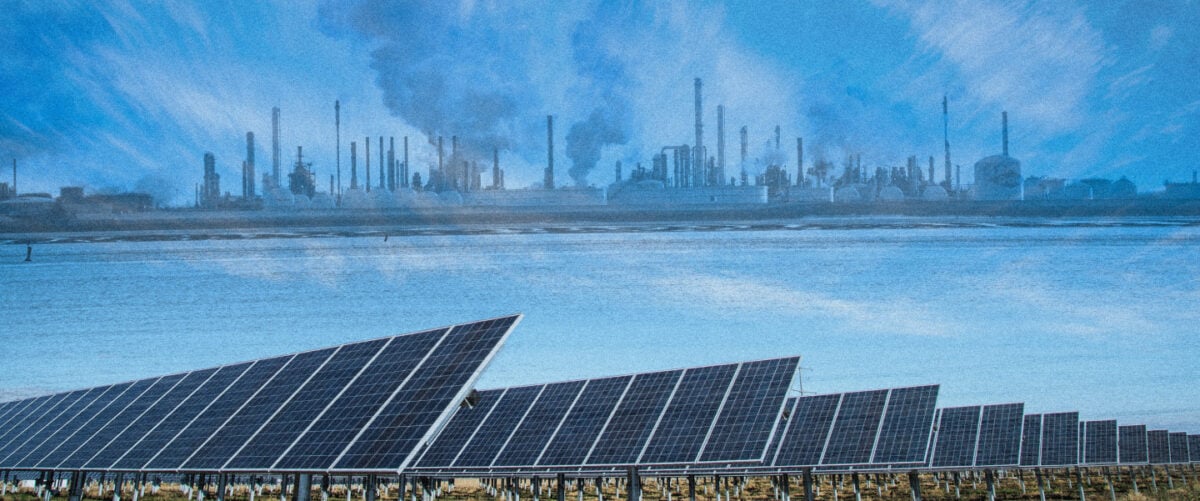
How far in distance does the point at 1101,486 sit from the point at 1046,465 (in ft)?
50.8

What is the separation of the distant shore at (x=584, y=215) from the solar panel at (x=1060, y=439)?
25.4 meters

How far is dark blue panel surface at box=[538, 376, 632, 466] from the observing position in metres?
19.8

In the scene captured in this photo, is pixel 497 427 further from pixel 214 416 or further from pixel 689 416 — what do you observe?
pixel 214 416

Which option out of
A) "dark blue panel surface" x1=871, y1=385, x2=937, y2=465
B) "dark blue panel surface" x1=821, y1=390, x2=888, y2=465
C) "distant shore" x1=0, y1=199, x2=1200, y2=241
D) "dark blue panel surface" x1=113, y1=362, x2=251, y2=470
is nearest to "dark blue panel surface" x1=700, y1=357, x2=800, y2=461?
"dark blue panel surface" x1=871, y1=385, x2=937, y2=465

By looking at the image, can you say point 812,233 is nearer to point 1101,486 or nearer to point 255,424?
point 1101,486

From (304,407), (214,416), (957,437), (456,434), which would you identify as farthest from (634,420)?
(957,437)

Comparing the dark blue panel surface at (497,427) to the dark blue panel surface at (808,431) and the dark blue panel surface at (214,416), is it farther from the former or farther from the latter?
the dark blue panel surface at (808,431)

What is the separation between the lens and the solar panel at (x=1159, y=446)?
39156 mm

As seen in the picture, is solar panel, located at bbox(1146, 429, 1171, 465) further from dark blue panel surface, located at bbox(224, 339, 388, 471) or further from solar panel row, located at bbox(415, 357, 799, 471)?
dark blue panel surface, located at bbox(224, 339, 388, 471)

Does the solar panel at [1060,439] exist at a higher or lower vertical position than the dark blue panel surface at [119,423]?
lower

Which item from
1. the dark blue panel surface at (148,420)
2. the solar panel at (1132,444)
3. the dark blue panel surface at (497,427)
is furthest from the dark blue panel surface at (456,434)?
the solar panel at (1132,444)

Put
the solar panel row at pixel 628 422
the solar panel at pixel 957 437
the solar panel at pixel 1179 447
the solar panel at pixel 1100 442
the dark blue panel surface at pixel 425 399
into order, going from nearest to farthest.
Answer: the dark blue panel surface at pixel 425 399, the solar panel row at pixel 628 422, the solar panel at pixel 957 437, the solar panel at pixel 1100 442, the solar panel at pixel 1179 447

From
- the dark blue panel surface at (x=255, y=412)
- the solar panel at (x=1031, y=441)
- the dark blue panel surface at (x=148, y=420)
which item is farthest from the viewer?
the solar panel at (x=1031, y=441)

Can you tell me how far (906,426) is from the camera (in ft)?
80.4
